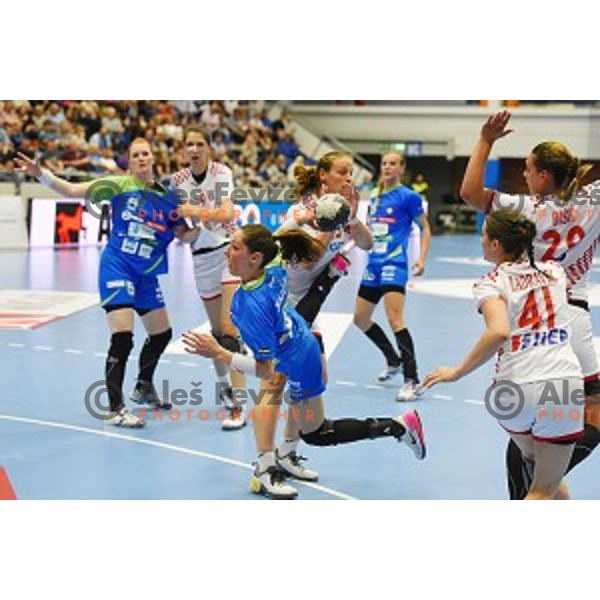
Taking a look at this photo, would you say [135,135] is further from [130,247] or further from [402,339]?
[130,247]

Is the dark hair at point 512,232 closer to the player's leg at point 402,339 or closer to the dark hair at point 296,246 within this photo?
the dark hair at point 296,246

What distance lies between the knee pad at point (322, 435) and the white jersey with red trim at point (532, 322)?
1272 mm

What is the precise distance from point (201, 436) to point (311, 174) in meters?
1.77

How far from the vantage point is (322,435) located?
16.2ft

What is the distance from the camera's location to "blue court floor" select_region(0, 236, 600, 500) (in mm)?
5012

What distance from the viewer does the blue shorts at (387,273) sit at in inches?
293

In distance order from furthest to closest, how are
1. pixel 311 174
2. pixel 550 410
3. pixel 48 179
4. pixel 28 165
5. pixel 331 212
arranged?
pixel 48 179 → pixel 28 165 → pixel 311 174 → pixel 331 212 → pixel 550 410

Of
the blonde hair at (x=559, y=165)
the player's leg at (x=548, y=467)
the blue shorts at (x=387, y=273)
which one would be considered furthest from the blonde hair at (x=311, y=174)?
the player's leg at (x=548, y=467)

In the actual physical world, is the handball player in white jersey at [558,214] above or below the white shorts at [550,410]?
above

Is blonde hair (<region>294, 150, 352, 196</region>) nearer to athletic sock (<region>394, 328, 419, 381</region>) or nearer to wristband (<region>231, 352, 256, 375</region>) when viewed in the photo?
wristband (<region>231, 352, 256, 375</region>)

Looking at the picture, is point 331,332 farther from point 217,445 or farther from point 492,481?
point 492,481

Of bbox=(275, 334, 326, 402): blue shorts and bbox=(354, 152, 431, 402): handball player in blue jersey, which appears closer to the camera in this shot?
bbox=(275, 334, 326, 402): blue shorts

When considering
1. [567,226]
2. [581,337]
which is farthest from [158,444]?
[567,226]

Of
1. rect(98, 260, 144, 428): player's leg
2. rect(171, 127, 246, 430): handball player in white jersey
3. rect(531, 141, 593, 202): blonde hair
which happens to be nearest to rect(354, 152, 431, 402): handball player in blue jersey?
rect(171, 127, 246, 430): handball player in white jersey
